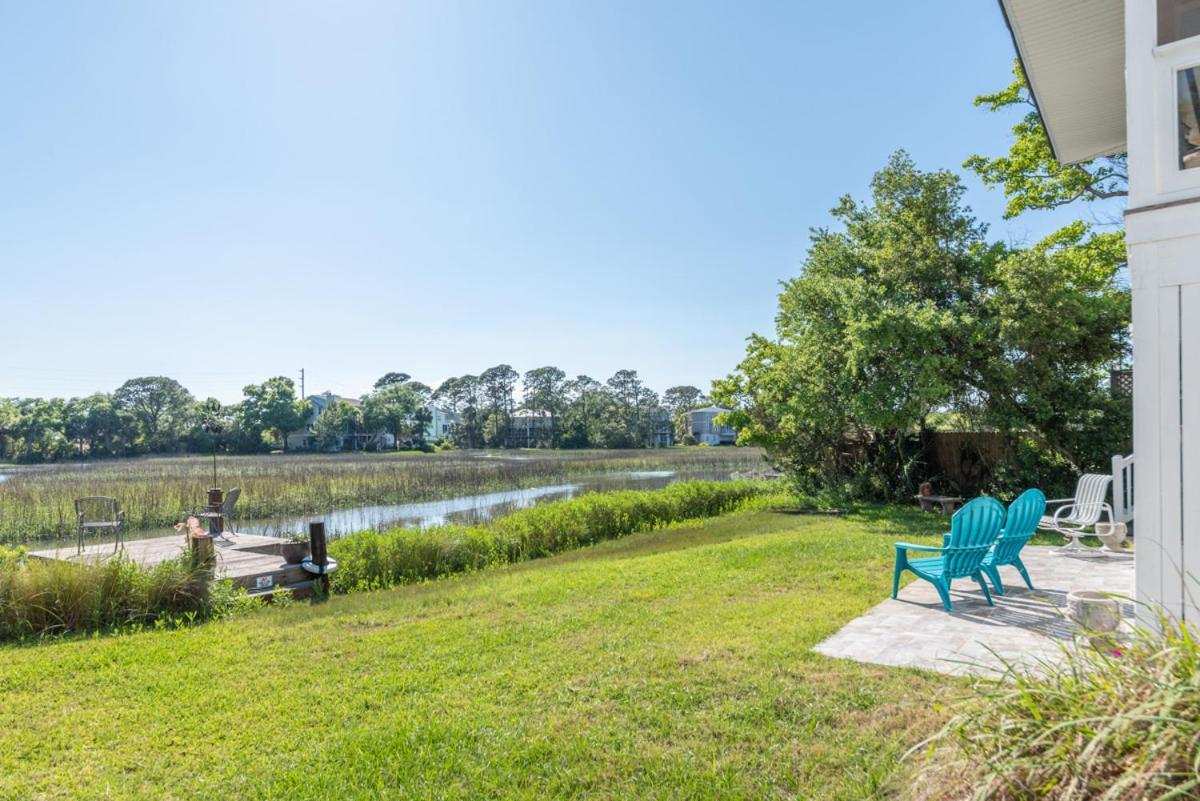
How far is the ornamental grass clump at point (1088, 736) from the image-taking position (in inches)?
59.6

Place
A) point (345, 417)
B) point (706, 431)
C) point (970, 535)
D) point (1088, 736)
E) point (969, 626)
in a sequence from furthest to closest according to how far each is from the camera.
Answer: point (706, 431) < point (345, 417) < point (970, 535) < point (969, 626) < point (1088, 736)

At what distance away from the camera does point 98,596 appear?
5887mm

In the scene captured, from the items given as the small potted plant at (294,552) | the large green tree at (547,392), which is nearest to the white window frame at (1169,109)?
the small potted plant at (294,552)

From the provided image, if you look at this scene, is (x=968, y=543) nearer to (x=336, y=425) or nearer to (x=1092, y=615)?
(x=1092, y=615)

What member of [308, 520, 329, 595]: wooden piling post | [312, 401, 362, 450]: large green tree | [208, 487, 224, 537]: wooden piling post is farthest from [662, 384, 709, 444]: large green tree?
[308, 520, 329, 595]: wooden piling post

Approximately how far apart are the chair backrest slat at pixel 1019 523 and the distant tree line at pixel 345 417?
4764 centimetres

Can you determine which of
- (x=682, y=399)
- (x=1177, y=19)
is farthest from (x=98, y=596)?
(x=682, y=399)

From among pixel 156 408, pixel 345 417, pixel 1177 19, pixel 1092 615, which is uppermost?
pixel 1177 19

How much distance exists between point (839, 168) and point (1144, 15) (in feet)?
43.6

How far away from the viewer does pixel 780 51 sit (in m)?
10.9

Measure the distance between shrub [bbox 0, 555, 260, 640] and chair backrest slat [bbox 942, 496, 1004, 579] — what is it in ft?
22.8

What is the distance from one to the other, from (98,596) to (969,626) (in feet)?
24.6

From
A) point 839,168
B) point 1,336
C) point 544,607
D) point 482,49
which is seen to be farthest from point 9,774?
point 1,336

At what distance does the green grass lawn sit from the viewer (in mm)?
2658
